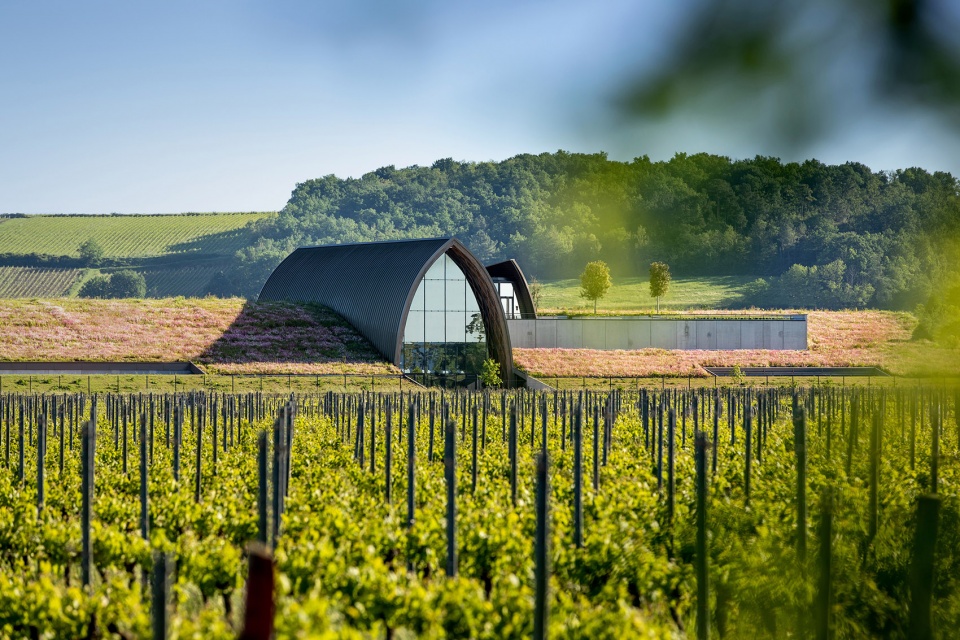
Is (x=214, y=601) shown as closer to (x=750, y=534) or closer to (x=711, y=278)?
(x=750, y=534)

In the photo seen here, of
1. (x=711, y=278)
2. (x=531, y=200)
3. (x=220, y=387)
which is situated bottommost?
(x=220, y=387)

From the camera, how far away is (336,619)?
6766mm

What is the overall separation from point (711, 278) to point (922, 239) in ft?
4.18

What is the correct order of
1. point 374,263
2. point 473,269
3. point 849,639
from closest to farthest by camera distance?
point 849,639 < point 473,269 < point 374,263

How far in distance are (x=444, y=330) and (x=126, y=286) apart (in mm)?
89324

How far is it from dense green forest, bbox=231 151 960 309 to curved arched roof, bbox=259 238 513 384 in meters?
42.2

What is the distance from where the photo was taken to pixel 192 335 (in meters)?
53.2

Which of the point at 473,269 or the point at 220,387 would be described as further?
the point at 473,269

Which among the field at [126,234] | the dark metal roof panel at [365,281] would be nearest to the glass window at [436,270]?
the dark metal roof panel at [365,281]

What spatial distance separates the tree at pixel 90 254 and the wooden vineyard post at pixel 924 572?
153m

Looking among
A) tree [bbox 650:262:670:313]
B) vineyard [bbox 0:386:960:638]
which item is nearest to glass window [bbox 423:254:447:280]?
vineyard [bbox 0:386:960:638]

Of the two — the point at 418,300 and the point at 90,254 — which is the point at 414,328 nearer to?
the point at 418,300

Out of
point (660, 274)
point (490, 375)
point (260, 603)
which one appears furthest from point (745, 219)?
point (490, 375)

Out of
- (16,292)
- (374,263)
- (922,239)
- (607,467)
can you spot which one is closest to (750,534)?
(922,239)
